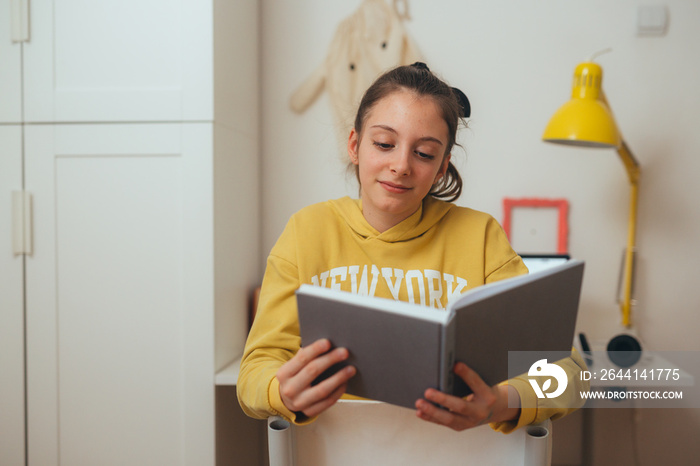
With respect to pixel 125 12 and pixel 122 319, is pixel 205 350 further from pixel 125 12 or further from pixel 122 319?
pixel 125 12

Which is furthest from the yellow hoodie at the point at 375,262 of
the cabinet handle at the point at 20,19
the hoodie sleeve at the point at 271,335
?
the cabinet handle at the point at 20,19

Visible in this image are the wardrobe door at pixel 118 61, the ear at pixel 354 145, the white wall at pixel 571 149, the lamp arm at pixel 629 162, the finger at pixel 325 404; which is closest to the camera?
the finger at pixel 325 404

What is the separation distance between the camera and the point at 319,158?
192 centimetres

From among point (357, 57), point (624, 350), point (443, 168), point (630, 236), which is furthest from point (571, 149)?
point (443, 168)

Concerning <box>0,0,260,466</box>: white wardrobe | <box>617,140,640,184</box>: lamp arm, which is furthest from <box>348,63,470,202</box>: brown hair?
<box>617,140,640,184</box>: lamp arm

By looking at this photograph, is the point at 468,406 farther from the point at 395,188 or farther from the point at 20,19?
the point at 20,19

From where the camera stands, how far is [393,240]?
100cm

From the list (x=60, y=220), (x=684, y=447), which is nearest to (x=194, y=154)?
(x=60, y=220)

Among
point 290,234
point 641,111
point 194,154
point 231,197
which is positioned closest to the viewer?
point 290,234

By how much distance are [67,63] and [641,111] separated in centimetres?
178

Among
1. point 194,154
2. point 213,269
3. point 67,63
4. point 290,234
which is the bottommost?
point 213,269

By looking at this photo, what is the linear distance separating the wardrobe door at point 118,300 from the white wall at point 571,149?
56 centimetres

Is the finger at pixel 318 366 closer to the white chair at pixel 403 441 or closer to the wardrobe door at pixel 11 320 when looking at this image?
the white chair at pixel 403 441

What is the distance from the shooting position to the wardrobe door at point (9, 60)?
1.47 m
